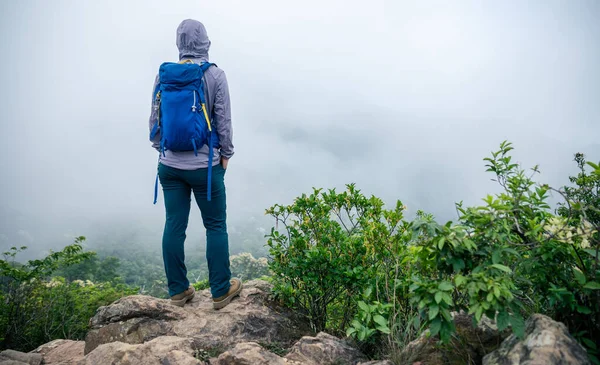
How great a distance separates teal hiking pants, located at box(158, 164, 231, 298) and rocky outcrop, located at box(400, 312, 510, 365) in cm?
205

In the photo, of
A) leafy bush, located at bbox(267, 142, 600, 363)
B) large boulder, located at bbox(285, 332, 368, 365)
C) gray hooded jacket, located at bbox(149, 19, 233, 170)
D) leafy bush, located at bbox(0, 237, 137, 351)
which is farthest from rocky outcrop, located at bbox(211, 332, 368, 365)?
leafy bush, located at bbox(0, 237, 137, 351)

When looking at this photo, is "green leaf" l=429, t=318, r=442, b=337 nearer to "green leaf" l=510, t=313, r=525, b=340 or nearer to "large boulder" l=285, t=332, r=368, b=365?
"green leaf" l=510, t=313, r=525, b=340

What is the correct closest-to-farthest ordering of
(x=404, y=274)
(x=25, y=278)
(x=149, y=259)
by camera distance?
(x=404, y=274)
(x=25, y=278)
(x=149, y=259)

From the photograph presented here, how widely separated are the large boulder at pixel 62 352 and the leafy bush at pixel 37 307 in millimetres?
917

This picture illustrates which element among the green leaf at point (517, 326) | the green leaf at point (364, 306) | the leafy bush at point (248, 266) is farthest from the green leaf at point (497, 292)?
the leafy bush at point (248, 266)

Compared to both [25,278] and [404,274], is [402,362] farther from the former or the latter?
[25,278]

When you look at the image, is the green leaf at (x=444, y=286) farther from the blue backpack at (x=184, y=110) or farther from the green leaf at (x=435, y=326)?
the blue backpack at (x=184, y=110)

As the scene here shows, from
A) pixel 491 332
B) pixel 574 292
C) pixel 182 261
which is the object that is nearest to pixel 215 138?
pixel 182 261

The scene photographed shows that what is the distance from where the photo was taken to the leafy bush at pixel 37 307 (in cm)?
507

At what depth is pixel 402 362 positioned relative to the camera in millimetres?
2697

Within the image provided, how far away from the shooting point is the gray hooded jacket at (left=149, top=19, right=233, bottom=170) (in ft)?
12.1

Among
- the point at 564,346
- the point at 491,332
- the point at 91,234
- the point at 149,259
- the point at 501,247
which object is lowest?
the point at 91,234

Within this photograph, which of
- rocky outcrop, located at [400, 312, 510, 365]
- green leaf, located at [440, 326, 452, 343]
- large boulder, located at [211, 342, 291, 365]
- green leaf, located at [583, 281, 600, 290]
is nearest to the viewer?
green leaf, located at [583, 281, 600, 290]

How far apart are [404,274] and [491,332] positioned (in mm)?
1020
